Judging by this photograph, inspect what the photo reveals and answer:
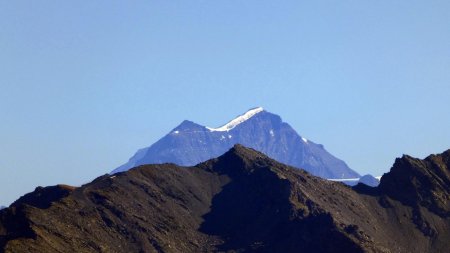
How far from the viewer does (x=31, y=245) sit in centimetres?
19550

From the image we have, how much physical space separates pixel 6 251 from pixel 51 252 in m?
11.0

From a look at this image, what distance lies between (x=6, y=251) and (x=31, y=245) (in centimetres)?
805

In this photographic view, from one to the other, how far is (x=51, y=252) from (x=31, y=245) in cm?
386

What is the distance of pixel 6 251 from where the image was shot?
617ft

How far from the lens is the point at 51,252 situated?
7756 inches
